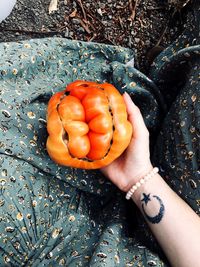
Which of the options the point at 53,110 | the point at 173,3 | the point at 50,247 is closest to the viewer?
the point at 53,110

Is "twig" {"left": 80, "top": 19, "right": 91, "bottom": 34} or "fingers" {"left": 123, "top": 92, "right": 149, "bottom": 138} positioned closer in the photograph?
"fingers" {"left": 123, "top": 92, "right": 149, "bottom": 138}

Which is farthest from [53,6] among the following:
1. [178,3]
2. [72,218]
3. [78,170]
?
[72,218]

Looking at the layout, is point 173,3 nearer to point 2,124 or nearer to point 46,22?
point 46,22

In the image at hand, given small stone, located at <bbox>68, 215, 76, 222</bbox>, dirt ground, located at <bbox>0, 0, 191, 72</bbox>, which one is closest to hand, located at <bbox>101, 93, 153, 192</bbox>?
small stone, located at <bbox>68, 215, 76, 222</bbox>

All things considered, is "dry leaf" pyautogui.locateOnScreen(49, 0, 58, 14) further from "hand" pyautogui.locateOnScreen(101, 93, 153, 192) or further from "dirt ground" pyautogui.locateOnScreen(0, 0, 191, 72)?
"hand" pyautogui.locateOnScreen(101, 93, 153, 192)

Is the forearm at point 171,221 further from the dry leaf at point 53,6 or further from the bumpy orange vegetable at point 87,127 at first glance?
the dry leaf at point 53,6

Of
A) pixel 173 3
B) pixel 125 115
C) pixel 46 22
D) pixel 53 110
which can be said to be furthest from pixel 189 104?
pixel 46 22
